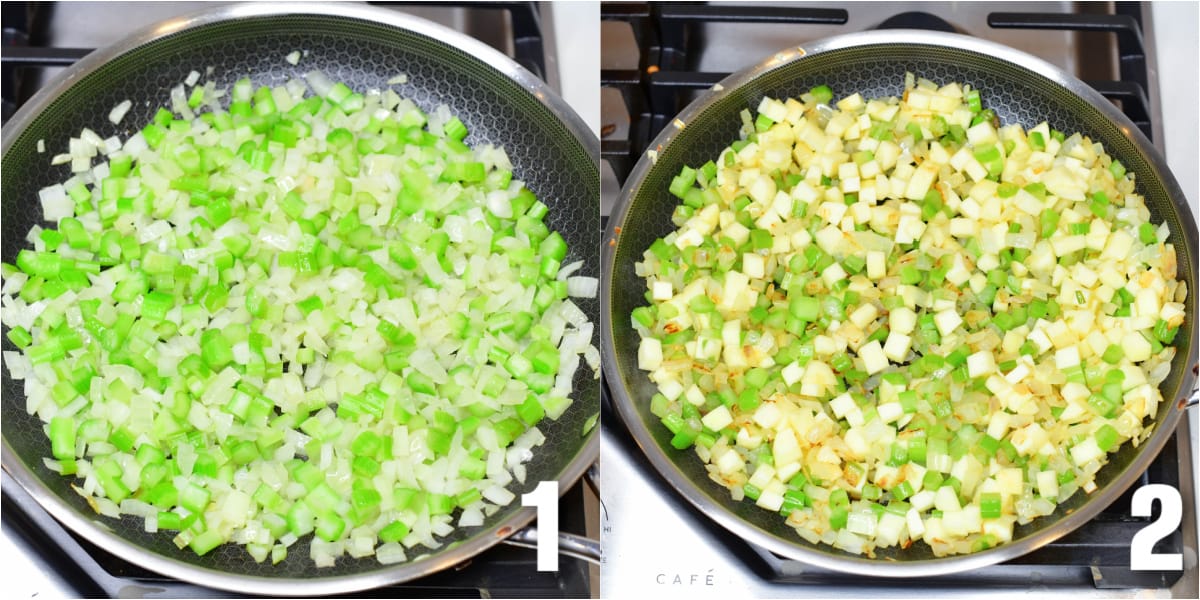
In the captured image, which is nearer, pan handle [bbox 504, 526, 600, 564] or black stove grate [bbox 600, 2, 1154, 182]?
pan handle [bbox 504, 526, 600, 564]

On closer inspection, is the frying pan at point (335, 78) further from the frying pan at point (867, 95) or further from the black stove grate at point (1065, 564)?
the black stove grate at point (1065, 564)

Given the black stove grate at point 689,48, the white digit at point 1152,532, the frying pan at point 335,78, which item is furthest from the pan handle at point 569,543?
the white digit at point 1152,532

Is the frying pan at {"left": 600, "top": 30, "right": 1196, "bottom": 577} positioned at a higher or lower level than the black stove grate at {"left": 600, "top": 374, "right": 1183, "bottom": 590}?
higher

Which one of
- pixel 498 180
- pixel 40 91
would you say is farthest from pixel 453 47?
pixel 40 91

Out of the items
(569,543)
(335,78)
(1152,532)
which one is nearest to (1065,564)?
(1152,532)

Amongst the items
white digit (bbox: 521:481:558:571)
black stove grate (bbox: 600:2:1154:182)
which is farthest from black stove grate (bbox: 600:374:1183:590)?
black stove grate (bbox: 600:2:1154:182)

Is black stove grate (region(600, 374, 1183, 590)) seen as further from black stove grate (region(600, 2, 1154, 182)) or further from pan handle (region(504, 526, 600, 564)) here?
black stove grate (region(600, 2, 1154, 182))

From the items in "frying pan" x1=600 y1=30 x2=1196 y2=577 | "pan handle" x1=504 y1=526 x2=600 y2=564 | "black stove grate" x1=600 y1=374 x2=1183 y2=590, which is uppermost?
"frying pan" x1=600 y1=30 x2=1196 y2=577

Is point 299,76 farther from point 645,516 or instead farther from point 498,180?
point 645,516
